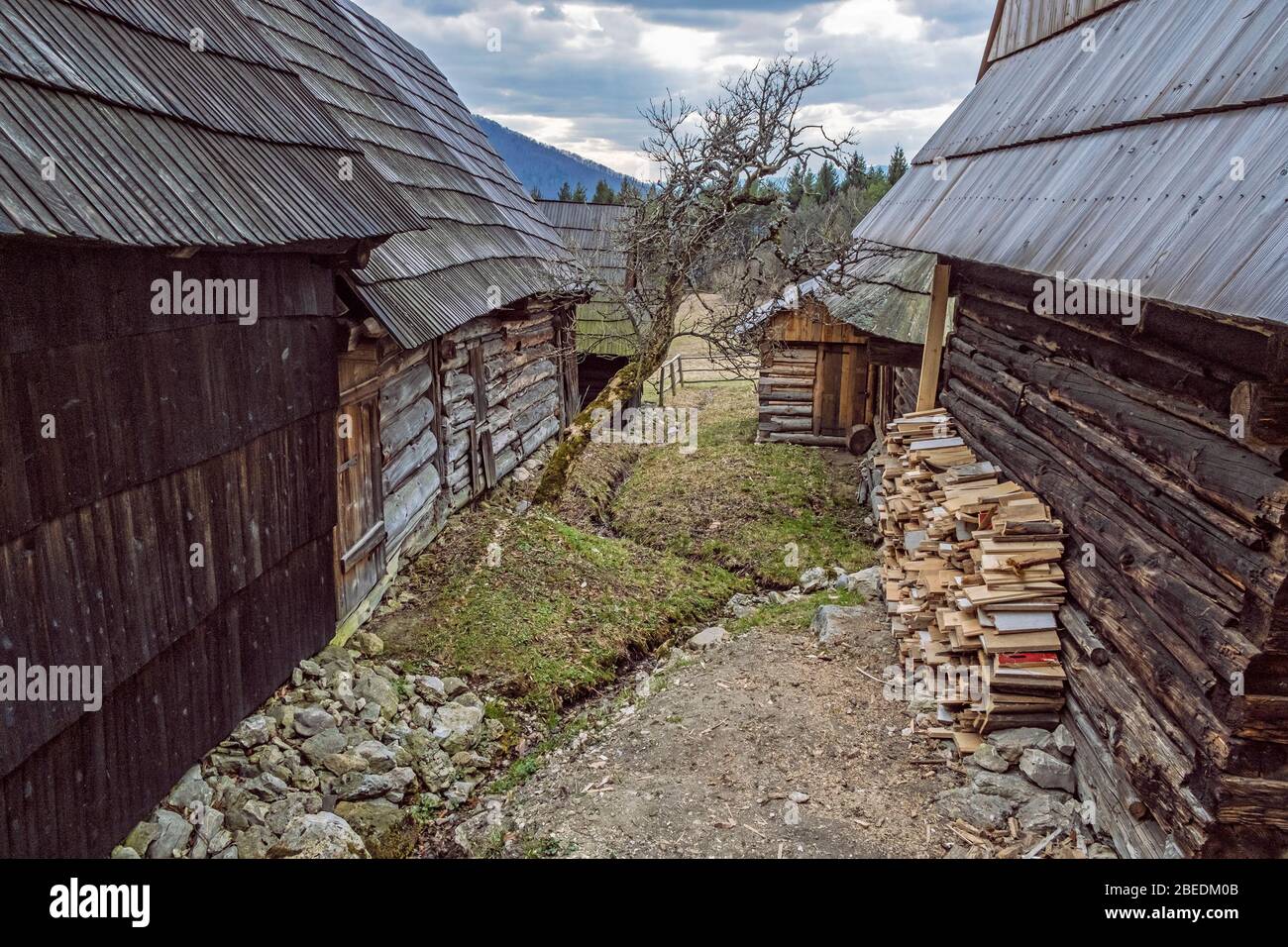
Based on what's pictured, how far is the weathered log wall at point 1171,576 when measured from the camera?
3.40 meters

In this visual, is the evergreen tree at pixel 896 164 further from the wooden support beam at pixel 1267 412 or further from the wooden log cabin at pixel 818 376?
the wooden support beam at pixel 1267 412

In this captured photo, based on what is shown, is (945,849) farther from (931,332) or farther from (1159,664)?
(931,332)

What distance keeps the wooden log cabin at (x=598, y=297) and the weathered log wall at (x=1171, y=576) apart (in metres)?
11.1

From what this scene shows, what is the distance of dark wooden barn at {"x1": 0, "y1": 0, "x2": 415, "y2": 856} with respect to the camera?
311 centimetres

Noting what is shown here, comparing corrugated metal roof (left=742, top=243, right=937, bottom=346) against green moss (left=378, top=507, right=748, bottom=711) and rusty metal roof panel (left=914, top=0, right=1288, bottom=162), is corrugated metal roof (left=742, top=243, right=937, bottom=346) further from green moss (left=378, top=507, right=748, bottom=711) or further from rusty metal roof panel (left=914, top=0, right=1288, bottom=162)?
green moss (left=378, top=507, right=748, bottom=711)

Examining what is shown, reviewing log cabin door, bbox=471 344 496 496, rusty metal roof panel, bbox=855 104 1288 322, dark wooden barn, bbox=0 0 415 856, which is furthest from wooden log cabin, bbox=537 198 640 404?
dark wooden barn, bbox=0 0 415 856

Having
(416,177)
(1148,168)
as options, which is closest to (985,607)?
(1148,168)

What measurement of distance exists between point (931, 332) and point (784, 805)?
5455 millimetres

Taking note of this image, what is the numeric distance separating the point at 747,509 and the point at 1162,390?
7847 mm

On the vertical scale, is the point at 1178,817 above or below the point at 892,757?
above

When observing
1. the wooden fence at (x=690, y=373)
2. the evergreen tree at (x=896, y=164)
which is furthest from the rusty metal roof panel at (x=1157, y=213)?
the evergreen tree at (x=896, y=164)

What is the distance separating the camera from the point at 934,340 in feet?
28.6
